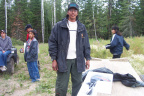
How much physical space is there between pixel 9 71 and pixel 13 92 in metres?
1.59

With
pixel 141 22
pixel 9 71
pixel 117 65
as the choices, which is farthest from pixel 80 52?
pixel 141 22

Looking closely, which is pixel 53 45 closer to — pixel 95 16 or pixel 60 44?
pixel 60 44

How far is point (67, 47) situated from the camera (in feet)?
8.09

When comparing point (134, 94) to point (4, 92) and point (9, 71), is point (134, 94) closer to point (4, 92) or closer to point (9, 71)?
point (4, 92)

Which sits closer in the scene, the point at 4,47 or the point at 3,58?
the point at 3,58

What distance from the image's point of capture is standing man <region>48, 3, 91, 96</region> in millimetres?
2457

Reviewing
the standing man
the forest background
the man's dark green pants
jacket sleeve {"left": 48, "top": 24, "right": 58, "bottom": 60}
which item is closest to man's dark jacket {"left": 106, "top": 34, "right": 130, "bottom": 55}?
A: the standing man

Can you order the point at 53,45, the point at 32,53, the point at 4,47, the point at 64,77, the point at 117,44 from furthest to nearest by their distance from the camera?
the point at 4,47 → the point at 117,44 → the point at 32,53 → the point at 64,77 → the point at 53,45

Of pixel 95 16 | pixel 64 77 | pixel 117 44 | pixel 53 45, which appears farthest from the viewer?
pixel 95 16

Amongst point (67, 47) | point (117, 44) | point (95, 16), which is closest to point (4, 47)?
point (67, 47)

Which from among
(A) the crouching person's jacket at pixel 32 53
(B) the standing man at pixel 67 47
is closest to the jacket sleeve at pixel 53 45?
(B) the standing man at pixel 67 47

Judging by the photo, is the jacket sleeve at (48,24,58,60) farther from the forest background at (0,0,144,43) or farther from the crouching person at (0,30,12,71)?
the forest background at (0,0,144,43)

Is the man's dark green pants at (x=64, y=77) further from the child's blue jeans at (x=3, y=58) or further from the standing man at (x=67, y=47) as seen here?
the child's blue jeans at (x=3, y=58)

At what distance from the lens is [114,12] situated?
34.5 metres
